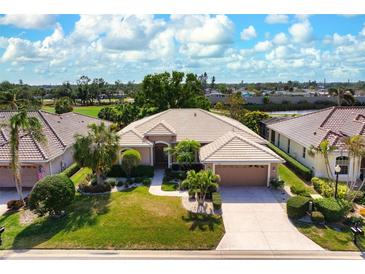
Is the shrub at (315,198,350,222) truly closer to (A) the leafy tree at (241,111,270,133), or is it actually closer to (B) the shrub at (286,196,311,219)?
(B) the shrub at (286,196,311,219)

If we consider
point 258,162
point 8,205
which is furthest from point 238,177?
point 8,205

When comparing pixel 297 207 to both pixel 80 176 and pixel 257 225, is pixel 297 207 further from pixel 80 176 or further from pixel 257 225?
pixel 80 176

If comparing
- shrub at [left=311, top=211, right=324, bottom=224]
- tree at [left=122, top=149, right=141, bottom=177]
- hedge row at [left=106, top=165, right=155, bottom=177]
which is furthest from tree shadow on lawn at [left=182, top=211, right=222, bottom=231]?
hedge row at [left=106, top=165, right=155, bottom=177]

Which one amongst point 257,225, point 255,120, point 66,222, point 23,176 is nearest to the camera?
point 257,225

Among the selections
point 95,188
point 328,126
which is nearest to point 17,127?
point 95,188

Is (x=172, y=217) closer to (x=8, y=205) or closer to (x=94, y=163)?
(x=94, y=163)
